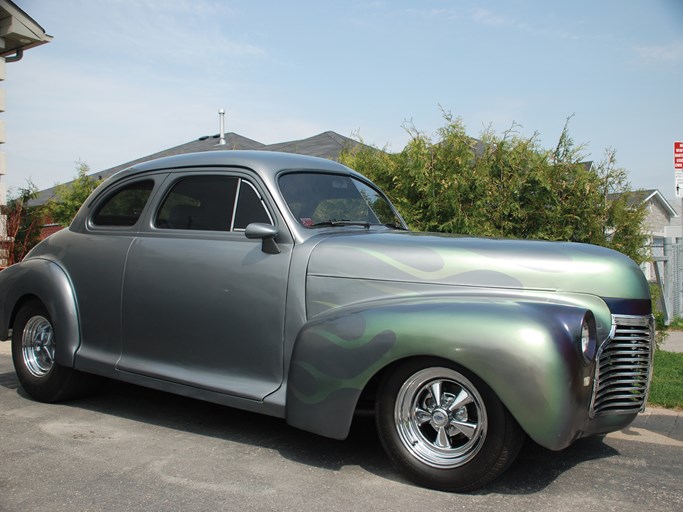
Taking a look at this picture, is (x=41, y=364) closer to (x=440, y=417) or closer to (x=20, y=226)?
(x=440, y=417)

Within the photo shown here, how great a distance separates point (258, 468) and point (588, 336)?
197cm

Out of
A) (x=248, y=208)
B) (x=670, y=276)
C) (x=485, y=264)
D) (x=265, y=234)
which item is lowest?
(x=670, y=276)

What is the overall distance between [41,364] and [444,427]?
3.55 meters

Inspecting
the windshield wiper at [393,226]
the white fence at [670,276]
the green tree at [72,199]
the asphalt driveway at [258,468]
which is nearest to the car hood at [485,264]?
the windshield wiper at [393,226]

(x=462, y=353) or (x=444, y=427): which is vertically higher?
(x=462, y=353)

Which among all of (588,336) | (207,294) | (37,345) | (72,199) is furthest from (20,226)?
(588,336)

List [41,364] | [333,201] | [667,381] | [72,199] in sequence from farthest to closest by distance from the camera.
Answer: [72,199]
[667,381]
[41,364]
[333,201]

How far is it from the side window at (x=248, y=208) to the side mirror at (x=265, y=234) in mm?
172

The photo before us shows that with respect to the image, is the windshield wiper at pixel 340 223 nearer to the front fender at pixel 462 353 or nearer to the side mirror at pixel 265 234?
the side mirror at pixel 265 234

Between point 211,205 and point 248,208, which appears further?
point 211,205

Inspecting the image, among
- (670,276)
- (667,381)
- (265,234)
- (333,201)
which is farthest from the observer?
(670,276)

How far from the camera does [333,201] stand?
4.85 m

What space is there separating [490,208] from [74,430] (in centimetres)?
437

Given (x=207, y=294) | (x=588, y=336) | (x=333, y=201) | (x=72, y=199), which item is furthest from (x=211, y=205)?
(x=72, y=199)
